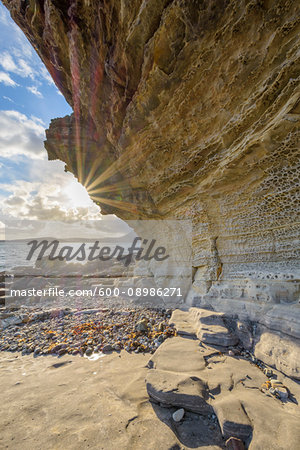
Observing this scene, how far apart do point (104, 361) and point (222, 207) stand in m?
5.68

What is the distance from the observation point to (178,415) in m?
2.34

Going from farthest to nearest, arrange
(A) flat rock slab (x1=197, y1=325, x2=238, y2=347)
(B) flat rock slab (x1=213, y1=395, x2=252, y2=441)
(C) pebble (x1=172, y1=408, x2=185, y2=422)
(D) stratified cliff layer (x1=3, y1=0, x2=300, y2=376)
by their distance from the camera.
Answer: (A) flat rock slab (x1=197, y1=325, x2=238, y2=347), (D) stratified cliff layer (x1=3, y1=0, x2=300, y2=376), (C) pebble (x1=172, y1=408, x2=185, y2=422), (B) flat rock slab (x1=213, y1=395, x2=252, y2=441)

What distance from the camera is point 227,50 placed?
14.1 ft

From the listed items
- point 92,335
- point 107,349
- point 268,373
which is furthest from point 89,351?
point 268,373

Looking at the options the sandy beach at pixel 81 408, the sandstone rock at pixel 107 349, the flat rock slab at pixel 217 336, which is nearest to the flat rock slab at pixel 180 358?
the flat rock slab at pixel 217 336

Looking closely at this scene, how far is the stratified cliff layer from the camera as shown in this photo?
12.7 ft

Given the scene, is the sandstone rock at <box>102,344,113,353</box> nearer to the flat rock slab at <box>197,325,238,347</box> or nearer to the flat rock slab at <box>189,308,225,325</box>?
the flat rock slab at <box>197,325,238,347</box>

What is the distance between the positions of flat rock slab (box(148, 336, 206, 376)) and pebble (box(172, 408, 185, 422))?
74 cm

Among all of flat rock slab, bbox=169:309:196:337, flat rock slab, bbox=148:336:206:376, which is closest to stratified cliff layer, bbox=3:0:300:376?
flat rock slab, bbox=169:309:196:337

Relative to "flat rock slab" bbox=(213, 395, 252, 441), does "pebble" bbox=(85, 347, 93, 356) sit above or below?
below

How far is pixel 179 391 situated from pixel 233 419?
0.72 m

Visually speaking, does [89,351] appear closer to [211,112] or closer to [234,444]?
[234,444]

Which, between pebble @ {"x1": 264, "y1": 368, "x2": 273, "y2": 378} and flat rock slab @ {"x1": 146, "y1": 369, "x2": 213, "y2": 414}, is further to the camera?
pebble @ {"x1": 264, "y1": 368, "x2": 273, "y2": 378}

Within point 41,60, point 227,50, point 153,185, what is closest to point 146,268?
point 153,185
